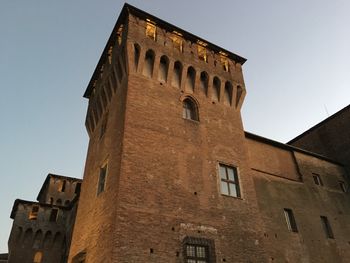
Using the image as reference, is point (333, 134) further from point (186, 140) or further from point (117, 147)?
point (117, 147)

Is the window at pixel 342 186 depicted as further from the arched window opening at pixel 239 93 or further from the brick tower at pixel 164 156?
the arched window opening at pixel 239 93

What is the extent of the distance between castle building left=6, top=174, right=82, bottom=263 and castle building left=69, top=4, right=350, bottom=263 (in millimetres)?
10834

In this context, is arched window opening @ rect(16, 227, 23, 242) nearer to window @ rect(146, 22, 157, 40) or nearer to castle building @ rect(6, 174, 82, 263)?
castle building @ rect(6, 174, 82, 263)

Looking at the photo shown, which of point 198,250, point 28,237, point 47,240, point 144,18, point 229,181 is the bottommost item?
point 198,250

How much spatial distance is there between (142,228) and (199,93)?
7753 mm

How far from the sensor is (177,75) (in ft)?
52.1

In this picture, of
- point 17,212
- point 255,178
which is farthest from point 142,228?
point 17,212

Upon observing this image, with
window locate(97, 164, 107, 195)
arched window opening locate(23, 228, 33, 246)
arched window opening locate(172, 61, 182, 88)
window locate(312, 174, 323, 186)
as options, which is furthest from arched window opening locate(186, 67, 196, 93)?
arched window opening locate(23, 228, 33, 246)

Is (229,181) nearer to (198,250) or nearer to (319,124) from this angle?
(198,250)

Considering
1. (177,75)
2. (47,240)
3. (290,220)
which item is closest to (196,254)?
(290,220)

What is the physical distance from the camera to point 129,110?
43.8 ft

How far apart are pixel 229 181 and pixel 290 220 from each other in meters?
4.82

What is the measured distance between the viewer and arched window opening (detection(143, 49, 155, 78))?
1494 centimetres

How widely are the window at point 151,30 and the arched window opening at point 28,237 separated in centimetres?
1767
